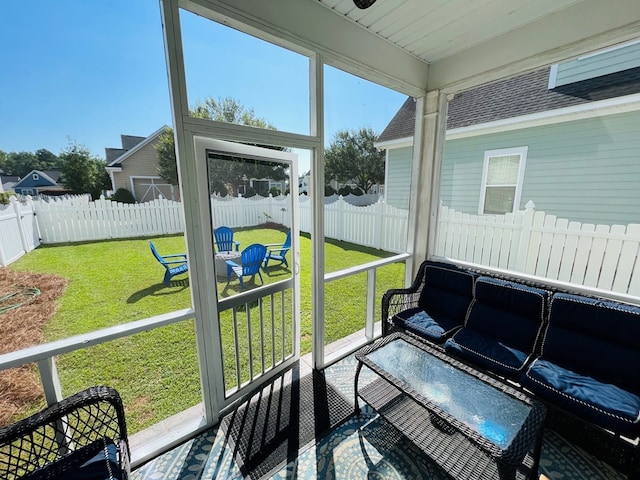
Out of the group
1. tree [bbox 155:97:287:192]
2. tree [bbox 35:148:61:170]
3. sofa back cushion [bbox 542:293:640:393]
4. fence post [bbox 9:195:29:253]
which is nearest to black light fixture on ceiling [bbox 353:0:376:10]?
tree [bbox 155:97:287:192]

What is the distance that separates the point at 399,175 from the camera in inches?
129

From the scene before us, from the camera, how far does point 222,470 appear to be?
1586 millimetres

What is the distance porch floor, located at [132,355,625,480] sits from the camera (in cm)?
155

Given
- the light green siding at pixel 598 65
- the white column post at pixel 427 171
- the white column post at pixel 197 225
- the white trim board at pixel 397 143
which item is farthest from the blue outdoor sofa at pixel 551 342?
the light green siding at pixel 598 65

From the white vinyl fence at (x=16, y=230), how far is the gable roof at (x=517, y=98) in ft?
9.47

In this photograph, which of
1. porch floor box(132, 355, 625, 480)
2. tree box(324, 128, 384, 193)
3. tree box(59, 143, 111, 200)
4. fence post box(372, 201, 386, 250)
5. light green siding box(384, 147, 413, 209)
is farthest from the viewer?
fence post box(372, 201, 386, 250)

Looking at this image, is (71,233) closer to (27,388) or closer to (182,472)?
(27,388)

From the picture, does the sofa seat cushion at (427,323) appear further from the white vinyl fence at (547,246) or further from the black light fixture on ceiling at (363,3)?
the black light fixture on ceiling at (363,3)

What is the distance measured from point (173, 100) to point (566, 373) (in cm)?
301

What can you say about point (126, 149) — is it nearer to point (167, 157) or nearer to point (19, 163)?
point (167, 157)

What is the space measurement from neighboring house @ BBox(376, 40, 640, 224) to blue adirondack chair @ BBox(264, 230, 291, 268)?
160 cm

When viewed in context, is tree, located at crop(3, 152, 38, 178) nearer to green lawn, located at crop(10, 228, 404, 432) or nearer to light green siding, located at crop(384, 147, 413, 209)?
green lawn, located at crop(10, 228, 404, 432)

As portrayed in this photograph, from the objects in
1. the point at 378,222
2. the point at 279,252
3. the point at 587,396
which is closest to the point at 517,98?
the point at 378,222

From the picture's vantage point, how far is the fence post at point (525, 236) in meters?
2.58
